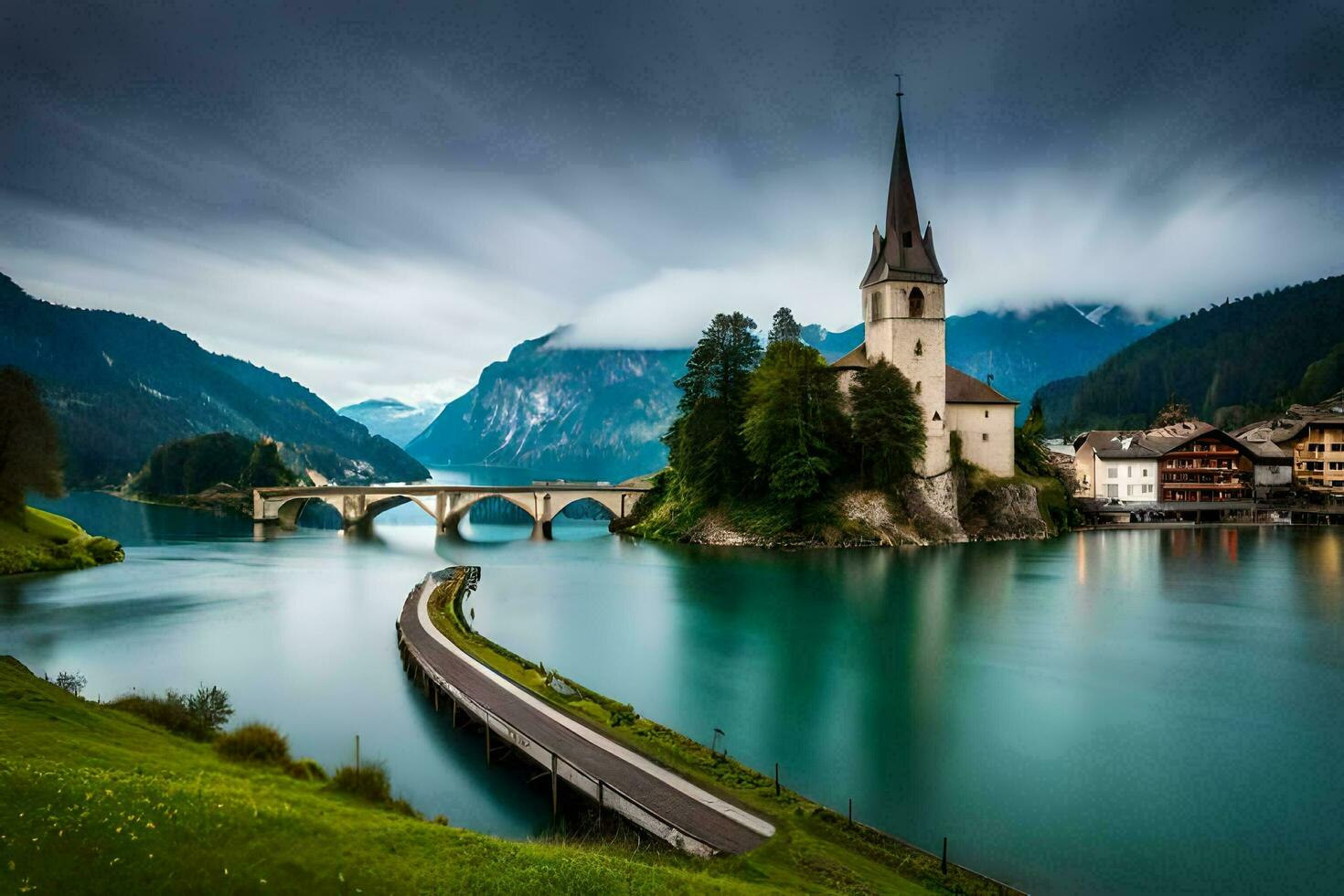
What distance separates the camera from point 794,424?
58000 mm

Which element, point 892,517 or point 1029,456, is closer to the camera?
point 892,517

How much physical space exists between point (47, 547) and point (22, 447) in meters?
5.92

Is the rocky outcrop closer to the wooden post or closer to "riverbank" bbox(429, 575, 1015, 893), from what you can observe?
"riverbank" bbox(429, 575, 1015, 893)

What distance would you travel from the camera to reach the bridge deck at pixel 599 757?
13.2 m

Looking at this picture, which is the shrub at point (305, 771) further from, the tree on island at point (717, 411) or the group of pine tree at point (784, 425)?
the tree on island at point (717, 411)

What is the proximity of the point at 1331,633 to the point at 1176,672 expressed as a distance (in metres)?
9.67

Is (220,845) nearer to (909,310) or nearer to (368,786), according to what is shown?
(368,786)

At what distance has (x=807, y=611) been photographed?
34.7 meters

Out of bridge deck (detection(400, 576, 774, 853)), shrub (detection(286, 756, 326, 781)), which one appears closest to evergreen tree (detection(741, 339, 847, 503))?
bridge deck (detection(400, 576, 774, 853))

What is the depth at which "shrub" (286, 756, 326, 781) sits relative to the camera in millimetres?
14540

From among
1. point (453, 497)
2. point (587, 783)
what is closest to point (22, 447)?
point (453, 497)

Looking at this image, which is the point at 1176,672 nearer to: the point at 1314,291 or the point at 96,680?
the point at 96,680

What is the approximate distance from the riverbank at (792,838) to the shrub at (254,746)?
6.47m

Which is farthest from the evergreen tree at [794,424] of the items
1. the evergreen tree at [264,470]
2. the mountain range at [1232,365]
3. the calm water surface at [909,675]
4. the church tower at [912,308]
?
the mountain range at [1232,365]
